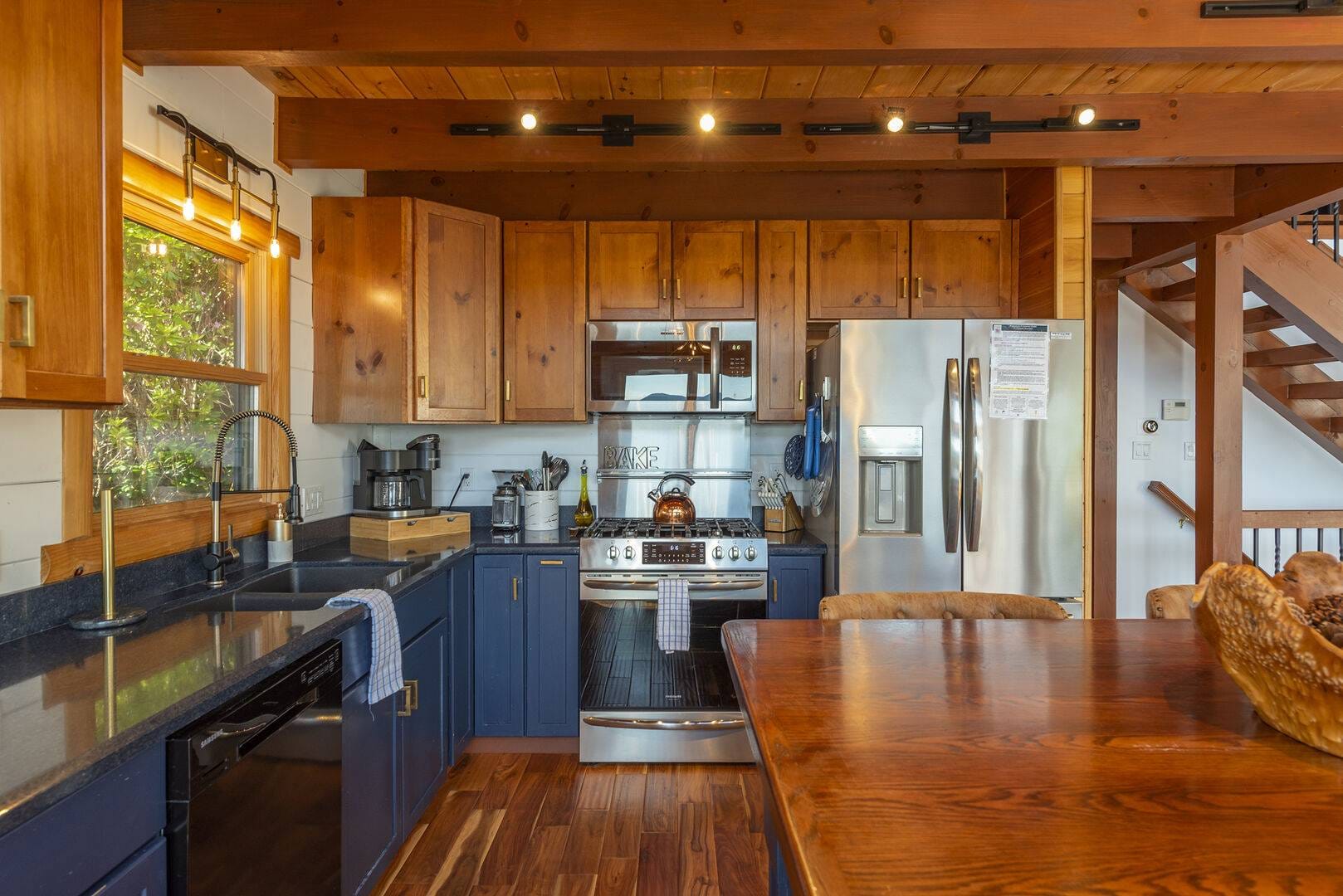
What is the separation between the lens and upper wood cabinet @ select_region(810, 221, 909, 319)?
10.2 ft

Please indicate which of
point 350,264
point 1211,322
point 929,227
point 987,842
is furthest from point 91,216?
point 1211,322

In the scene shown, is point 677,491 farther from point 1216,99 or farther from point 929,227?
point 1216,99

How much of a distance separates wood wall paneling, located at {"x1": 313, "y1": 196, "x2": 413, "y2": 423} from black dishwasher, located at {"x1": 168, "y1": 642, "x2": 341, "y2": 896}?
4.80 feet

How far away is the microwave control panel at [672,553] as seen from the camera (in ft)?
9.21

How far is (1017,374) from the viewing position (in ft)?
8.82

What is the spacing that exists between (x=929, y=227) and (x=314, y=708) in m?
2.97


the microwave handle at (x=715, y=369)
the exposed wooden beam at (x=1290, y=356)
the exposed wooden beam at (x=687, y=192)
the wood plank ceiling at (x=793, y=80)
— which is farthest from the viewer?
the exposed wooden beam at (x=1290, y=356)

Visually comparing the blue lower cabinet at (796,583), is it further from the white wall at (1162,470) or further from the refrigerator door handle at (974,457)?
the white wall at (1162,470)

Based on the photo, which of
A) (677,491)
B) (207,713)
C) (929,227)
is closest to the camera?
(207,713)

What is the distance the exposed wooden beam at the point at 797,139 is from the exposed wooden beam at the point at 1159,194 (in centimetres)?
40

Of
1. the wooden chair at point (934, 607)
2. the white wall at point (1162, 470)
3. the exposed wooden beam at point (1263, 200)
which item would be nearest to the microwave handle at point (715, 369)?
the wooden chair at point (934, 607)

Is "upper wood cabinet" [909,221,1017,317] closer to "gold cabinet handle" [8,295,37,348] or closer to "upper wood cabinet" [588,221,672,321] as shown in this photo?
"upper wood cabinet" [588,221,672,321]

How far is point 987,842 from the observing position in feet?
2.03

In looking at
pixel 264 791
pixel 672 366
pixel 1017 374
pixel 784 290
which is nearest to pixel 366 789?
pixel 264 791
